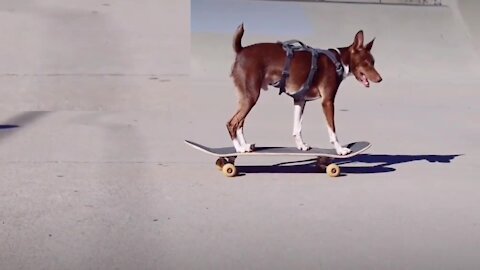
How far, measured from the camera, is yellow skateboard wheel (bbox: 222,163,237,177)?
23.1 ft

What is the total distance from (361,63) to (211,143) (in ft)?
6.38

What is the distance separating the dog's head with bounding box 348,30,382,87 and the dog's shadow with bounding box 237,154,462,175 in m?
0.83

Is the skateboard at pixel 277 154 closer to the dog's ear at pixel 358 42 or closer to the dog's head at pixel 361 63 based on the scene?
the dog's head at pixel 361 63

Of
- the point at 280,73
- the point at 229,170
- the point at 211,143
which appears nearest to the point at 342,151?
the point at 280,73

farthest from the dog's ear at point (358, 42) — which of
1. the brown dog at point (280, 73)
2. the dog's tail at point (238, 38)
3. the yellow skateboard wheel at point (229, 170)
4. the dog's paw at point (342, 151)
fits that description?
the yellow skateboard wheel at point (229, 170)

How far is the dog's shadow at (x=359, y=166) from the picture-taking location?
743cm

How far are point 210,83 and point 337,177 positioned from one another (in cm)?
508

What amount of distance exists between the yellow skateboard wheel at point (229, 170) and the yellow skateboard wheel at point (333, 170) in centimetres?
75

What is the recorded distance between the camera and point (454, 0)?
15742 millimetres

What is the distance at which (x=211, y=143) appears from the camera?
27.7 ft

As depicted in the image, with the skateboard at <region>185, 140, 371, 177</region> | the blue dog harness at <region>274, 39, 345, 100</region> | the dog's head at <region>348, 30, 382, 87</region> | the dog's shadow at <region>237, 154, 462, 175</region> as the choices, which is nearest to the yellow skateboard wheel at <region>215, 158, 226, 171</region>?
the skateboard at <region>185, 140, 371, 177</region>

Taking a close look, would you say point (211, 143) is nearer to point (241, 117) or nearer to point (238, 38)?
point (241, 117)

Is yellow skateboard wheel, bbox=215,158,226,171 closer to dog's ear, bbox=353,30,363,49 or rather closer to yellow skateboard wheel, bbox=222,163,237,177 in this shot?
yellow skateboard wheel, bbox=222,163,237,177

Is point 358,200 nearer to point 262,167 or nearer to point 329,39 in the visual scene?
point 262,167
